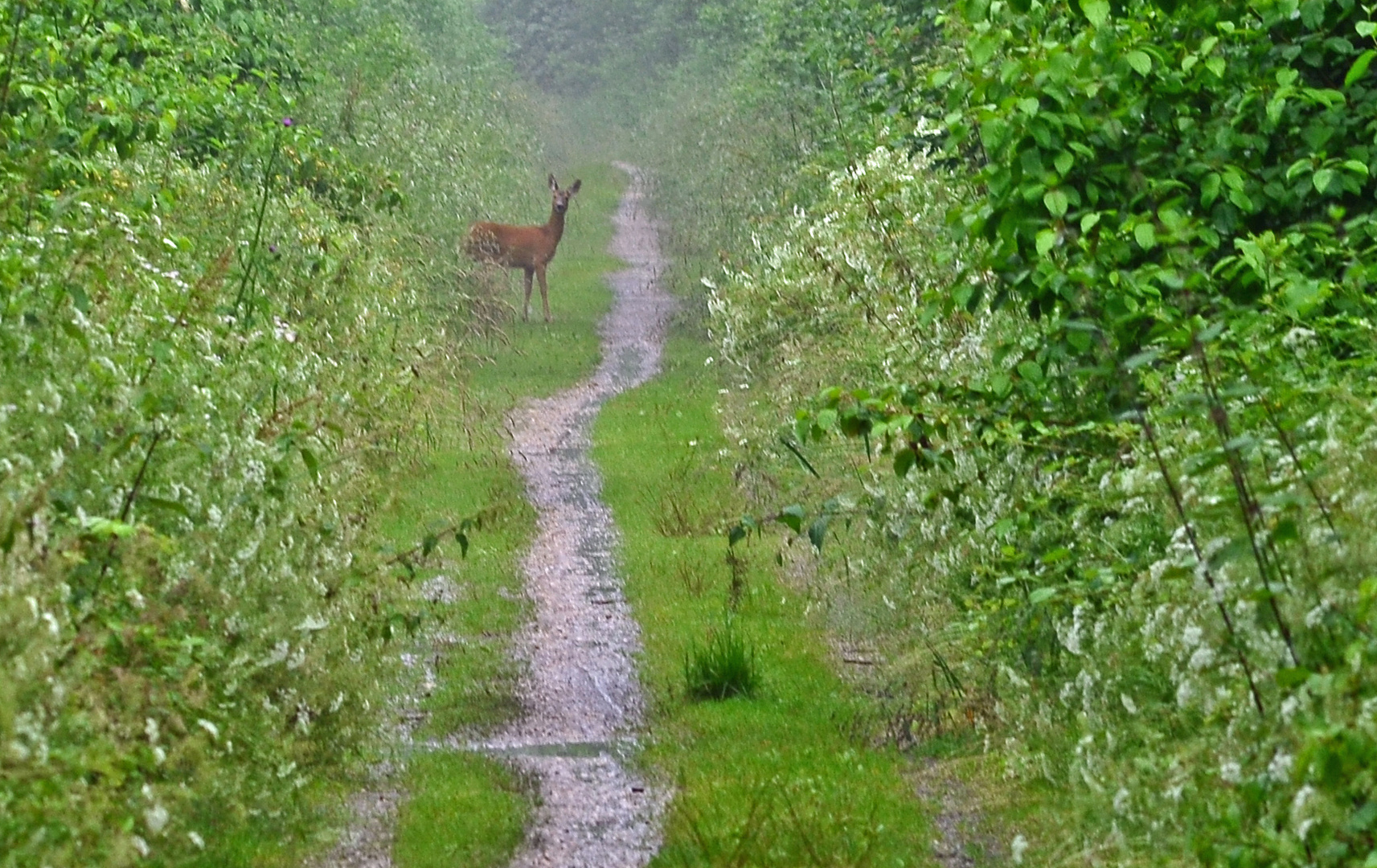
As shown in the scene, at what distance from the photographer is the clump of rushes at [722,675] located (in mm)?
10492

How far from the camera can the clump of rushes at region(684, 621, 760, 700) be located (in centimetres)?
1049

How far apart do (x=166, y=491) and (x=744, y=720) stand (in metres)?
5.10

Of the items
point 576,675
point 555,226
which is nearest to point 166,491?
point 576,675

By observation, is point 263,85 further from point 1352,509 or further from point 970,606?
point 1352,509

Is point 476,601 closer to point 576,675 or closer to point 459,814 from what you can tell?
point 576,675

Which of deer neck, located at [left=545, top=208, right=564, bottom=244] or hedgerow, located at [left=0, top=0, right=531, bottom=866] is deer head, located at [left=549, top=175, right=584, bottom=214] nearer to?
deer neck, located at [left=545, top=208, right=564, bottom=244]

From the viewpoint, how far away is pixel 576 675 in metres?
11.4

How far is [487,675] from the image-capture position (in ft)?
36.7

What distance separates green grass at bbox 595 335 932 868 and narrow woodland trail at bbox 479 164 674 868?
0.20m

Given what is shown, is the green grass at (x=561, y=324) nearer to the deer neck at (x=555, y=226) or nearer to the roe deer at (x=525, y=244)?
the roe deer at (x=525, y=244)

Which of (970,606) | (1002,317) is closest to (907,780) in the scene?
(970,606)

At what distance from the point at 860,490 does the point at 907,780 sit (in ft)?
6.01

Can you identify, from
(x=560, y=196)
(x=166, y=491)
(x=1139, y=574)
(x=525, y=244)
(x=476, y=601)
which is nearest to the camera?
(x=1139, y=574)

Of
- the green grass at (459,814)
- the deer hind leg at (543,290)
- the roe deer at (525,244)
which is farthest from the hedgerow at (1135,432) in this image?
the deer hind leg at (543,290)
